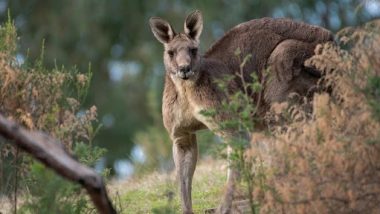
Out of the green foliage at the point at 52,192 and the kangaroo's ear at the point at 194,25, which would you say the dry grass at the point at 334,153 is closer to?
the green foliage at the point at 52,192

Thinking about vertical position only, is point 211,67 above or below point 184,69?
above

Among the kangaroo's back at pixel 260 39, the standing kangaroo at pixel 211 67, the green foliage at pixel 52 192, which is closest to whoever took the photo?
the green foliage at pixel 52 192

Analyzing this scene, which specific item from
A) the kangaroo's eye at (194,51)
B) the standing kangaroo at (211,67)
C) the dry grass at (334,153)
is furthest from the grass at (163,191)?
the dry grass at (334,153)

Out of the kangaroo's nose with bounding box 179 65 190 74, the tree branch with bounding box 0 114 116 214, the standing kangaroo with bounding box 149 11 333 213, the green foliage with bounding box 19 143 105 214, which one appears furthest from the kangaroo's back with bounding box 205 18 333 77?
the tree branch with bounding box 0 114 116 214

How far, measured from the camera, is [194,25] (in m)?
9.84

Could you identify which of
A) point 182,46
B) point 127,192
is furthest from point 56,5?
point 182,46

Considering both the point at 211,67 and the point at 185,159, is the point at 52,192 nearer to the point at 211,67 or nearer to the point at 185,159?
the point at 185,159

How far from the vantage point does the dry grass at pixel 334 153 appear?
→ 7.38 m

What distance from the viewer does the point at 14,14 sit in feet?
95.7

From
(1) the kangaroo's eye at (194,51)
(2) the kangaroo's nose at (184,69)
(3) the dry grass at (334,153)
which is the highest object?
(1) the kangaroo's eye at (194,51)

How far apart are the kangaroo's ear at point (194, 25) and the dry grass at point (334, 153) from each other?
219 cm

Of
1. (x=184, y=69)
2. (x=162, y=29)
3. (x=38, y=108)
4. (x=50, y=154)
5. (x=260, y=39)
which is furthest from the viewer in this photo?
(x=260, y=39)

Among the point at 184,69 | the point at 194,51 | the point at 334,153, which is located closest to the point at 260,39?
the point at 194,51

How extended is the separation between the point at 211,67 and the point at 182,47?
16.1 inches
